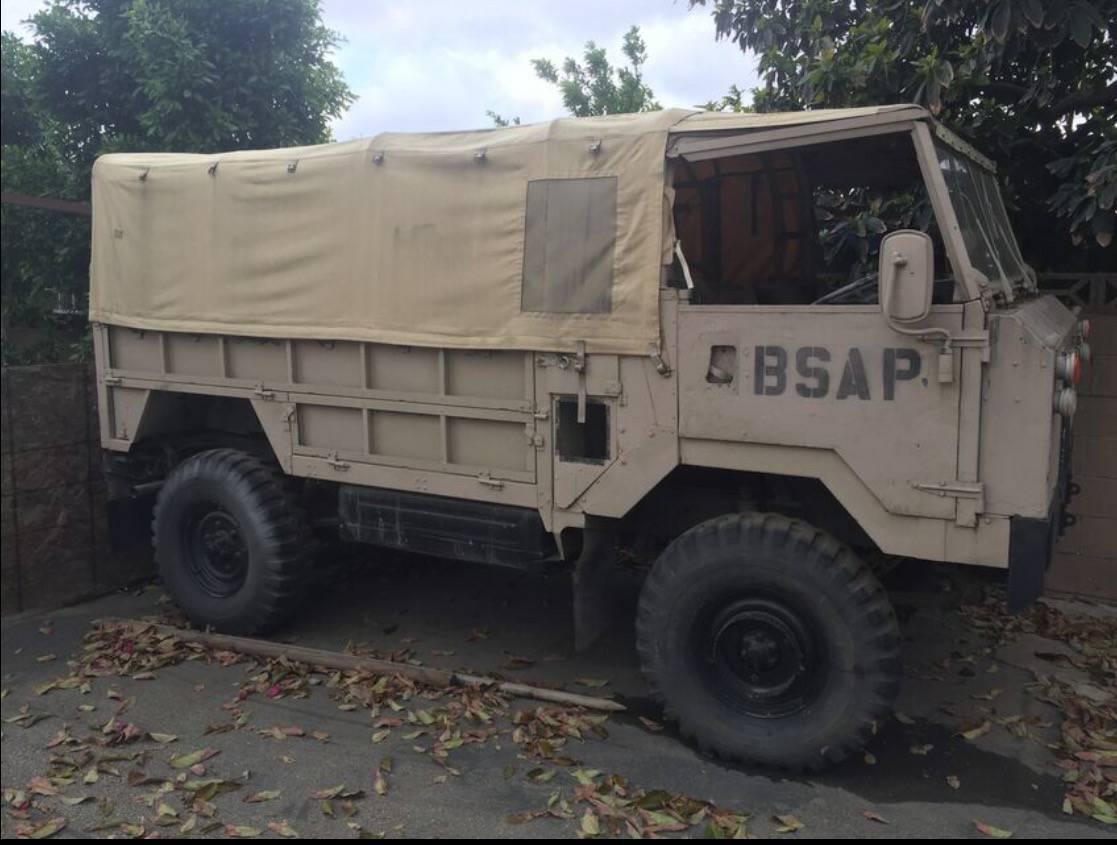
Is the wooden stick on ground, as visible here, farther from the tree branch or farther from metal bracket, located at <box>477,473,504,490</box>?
the tree branch

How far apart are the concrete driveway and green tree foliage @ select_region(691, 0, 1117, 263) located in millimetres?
2457

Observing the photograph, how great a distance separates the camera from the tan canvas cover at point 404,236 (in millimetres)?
4207

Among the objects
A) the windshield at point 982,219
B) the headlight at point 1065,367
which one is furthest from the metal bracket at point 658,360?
the headlight at point 1065,367

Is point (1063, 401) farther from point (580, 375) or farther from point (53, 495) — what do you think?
point (53, 495)

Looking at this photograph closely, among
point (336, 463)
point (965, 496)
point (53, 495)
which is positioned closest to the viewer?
point (965, 496)

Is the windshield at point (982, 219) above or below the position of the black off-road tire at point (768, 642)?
above

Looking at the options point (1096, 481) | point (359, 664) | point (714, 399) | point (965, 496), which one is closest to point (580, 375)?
point (714, 399)

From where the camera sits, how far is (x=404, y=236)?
477 cm

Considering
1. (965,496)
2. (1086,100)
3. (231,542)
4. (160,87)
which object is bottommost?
(231,542)

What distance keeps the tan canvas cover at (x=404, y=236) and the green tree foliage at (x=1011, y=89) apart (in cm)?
235

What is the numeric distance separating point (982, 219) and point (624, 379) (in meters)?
1.87

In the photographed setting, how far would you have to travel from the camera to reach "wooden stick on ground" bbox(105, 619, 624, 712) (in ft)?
15.1

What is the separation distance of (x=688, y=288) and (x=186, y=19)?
5.05m

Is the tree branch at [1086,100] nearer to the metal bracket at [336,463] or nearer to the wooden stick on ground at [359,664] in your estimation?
the wooden stick on ground at [359,664]
